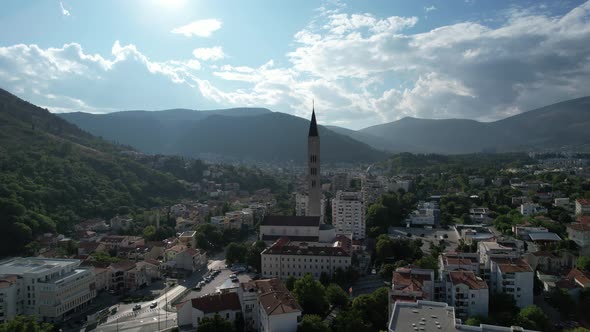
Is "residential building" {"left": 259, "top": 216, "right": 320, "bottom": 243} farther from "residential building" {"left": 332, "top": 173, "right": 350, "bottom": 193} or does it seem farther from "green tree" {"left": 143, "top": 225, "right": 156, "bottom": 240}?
"residential building" {"left": 332, "top": 173, "right": 350, "bottom": 193}

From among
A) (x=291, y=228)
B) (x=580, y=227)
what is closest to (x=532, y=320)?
(x=580, y=227)

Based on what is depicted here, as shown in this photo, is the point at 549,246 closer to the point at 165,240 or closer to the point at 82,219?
the point at 165,240

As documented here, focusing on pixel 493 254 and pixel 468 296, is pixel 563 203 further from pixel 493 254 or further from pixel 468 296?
pixel 468 296

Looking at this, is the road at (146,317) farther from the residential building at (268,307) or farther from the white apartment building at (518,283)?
the white apartment building at (518,283)

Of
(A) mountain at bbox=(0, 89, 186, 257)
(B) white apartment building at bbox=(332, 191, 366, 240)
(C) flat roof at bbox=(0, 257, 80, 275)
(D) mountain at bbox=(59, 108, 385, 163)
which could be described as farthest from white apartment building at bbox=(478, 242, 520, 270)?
(D) mountain at bbox=(59, 108, 385, 163)

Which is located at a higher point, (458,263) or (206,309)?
(458,263)

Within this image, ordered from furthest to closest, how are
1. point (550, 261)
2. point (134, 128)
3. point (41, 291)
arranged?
1. point (134, 128)
2. point (550, 261)
3. point (41, 291)
